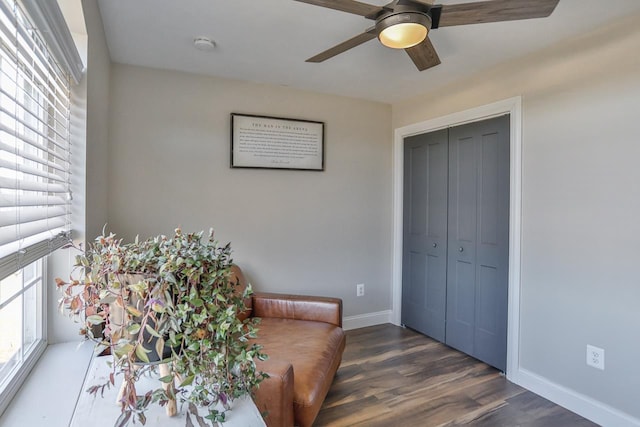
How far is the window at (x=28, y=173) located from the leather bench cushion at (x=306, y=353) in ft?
3.66

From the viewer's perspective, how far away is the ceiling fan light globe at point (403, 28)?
1.48 m

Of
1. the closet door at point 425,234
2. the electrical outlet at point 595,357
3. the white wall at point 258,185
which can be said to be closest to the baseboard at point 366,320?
the white wall at point 258,185

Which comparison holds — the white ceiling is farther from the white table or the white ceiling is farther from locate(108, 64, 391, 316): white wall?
the white table

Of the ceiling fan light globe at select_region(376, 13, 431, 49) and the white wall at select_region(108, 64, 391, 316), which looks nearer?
the ceiling fan light globe at select_region(376, 13, 431, 49)

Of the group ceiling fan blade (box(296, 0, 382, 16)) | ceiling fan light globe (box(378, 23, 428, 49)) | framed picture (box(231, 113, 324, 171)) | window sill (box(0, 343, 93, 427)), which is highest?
ceiling fan blade (box(296, 0, 382, 16))

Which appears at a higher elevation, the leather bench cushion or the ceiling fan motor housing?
the ceiling fan motor housing

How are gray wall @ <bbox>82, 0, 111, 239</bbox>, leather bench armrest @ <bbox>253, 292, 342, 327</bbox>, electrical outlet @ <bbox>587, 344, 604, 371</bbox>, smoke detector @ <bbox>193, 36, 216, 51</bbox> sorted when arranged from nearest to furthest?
1. gray wall @ <bbox>82, 0, 111, 239</bbox>
2. electrical outlet @ <bbox>587, 344, 604, 371</bbox>
3. smoke detector @ <bbox>193, 36, 216, 51</bbox>
4. leather bench armrest @ <bbox>253, 292, 342, 327</bbox>

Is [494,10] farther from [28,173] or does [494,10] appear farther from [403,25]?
[28,173]

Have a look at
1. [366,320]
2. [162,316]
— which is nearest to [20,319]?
[162,316]

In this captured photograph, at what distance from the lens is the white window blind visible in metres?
0.90

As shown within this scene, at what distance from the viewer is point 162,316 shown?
87 centimetres

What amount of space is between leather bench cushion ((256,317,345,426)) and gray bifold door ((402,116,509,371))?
3.95 feet

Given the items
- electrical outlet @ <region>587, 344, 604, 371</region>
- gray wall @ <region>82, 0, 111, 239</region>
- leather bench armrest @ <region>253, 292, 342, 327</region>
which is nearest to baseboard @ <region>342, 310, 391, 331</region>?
leather bench armrest @ <region>253, 292, 342, 327</region>

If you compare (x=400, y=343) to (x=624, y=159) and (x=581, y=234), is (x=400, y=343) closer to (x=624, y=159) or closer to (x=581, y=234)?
(x=581, y=234)
